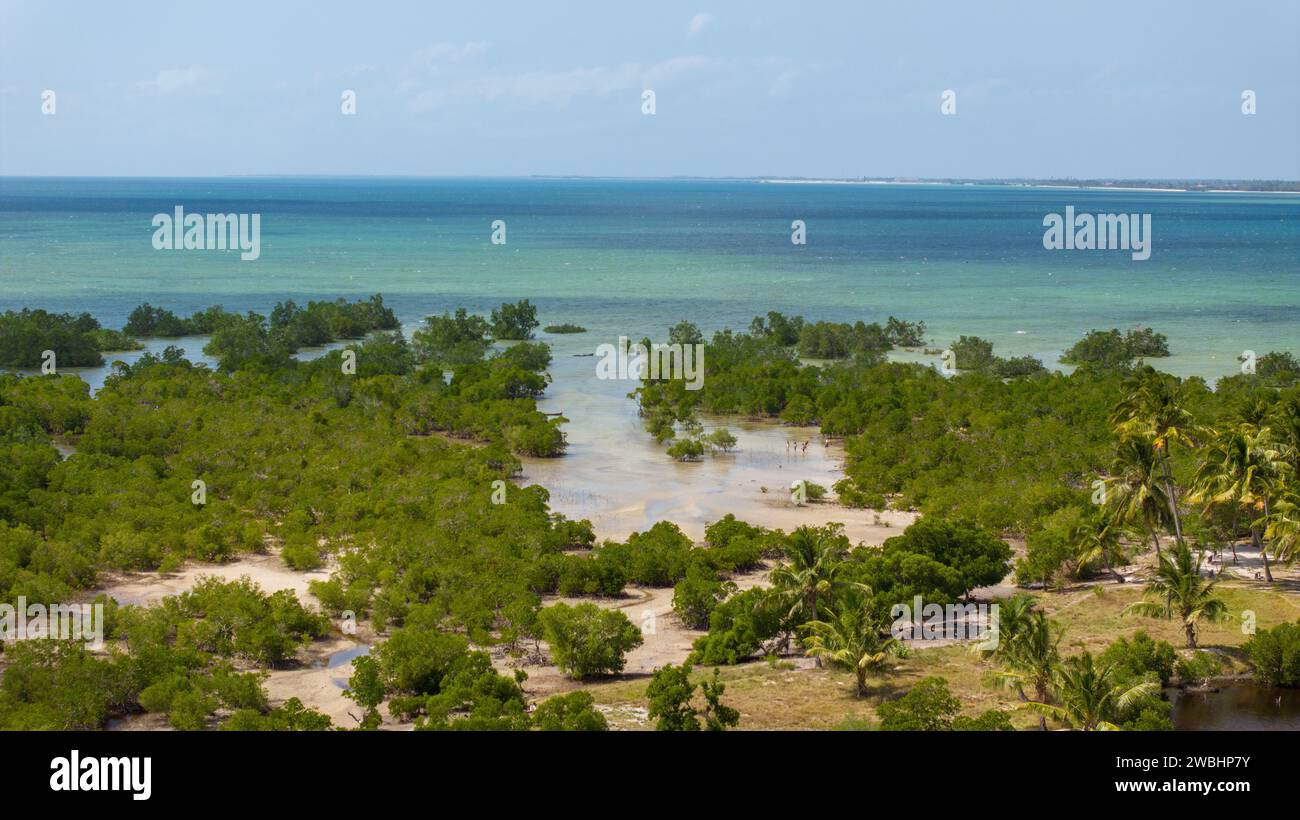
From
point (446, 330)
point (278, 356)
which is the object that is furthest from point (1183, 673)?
point (446, 330)

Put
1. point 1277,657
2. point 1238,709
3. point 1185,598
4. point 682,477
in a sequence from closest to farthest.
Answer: point 1238,709 → point 1277,657 → point 1185,598 → point 682,477

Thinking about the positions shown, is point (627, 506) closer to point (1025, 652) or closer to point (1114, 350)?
point (1025, 652)

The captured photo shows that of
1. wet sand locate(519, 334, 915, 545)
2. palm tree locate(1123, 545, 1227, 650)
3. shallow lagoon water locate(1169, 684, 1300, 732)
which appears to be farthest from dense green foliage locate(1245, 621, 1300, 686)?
wet sand locate(519, 334, 915, 545)

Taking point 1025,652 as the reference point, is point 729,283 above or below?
above

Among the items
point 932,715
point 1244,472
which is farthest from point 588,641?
point 1244,472

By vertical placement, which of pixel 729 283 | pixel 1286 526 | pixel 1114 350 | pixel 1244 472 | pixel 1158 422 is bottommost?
pixel 1286 526
